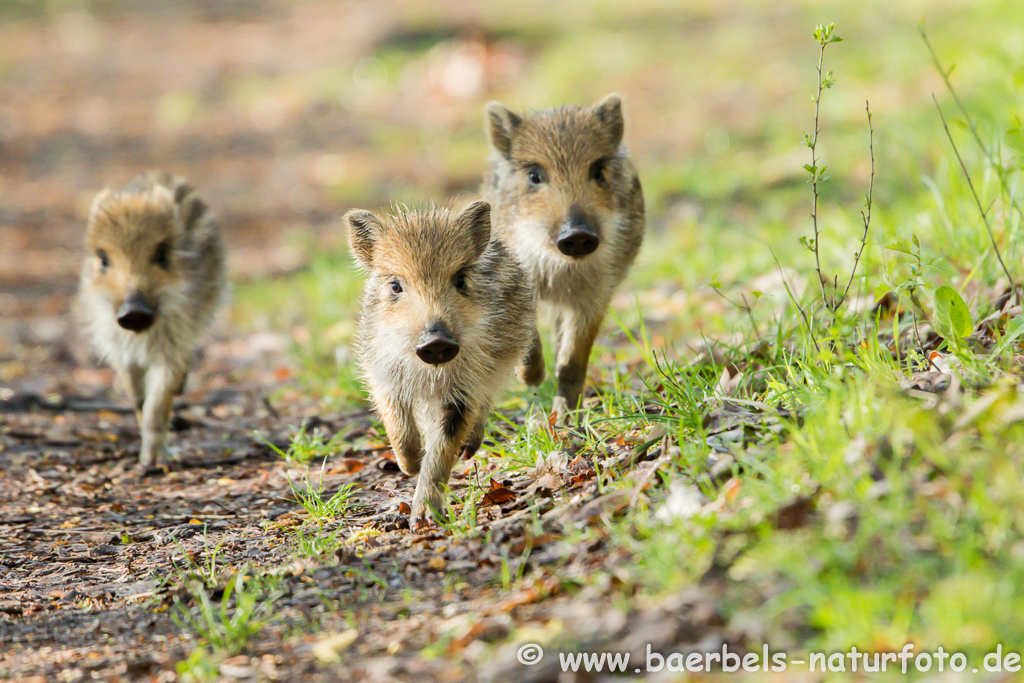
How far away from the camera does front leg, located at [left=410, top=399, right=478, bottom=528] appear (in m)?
4.16

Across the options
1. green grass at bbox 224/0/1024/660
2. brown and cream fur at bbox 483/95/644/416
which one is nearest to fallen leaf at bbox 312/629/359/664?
green grass at bbox 224/0/1024/660

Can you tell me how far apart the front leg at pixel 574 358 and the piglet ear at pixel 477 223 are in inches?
40.0

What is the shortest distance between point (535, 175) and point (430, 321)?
174cm

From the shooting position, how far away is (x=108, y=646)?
11.4 ft

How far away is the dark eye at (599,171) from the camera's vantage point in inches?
216

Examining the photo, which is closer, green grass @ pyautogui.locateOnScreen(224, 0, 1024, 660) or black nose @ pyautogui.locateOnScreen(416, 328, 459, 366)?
green grass @ pyautogui.locateOnScreen(224, 0, 1024, 660)

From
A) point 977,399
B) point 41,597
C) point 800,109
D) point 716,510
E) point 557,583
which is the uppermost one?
point 800,109

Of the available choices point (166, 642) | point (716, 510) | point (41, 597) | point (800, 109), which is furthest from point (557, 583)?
point (800, 109)

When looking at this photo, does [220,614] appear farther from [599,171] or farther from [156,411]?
[599,171]

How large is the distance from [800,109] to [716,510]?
933 centimetres

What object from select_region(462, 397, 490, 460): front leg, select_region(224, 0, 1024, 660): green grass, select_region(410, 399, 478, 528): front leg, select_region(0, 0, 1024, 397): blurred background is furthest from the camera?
select_region(0, 0, 1024, 397): blurred background

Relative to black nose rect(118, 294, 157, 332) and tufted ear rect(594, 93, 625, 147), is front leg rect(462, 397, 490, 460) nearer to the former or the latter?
tufted ear rect(594, 93, 625, 147)

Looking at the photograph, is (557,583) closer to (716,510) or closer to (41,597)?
(716,510)

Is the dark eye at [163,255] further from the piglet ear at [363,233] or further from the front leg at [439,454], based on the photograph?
the front leg at [439,454]
